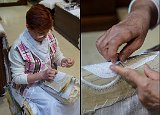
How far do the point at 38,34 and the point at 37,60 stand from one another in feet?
0.31

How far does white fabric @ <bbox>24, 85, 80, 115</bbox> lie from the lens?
92 cm

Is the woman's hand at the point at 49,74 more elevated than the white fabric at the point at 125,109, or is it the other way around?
the white fabric at the point at 125,109

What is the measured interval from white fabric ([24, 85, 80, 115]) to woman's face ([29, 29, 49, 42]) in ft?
0.64

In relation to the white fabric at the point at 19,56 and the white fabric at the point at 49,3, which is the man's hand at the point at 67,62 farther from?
the white fabric at the point at 49,3

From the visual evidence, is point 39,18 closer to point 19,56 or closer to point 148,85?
point 19,56

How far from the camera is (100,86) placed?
0.70m

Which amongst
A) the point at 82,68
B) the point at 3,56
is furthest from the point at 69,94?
the point at 3,56

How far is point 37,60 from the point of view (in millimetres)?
867

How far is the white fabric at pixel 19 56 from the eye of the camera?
860 millimetres

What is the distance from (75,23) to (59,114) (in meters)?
0.36

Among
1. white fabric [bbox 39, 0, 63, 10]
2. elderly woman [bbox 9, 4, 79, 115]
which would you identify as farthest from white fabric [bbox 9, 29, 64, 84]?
Answer: white fabric [bbox 39, 0, 63, 10]

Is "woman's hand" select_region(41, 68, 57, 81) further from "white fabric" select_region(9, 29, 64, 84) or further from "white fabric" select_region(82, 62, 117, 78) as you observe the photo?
"white fabric" select_region(82, 62, 117, 78)

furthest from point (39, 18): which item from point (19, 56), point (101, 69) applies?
point (101, 69)

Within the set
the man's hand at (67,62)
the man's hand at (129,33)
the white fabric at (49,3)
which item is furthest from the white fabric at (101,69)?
the white fabric at (49,3)
